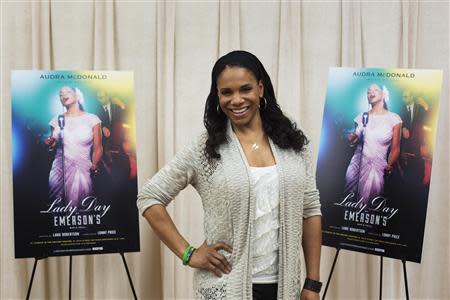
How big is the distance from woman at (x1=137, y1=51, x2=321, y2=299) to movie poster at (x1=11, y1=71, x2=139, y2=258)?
0.93 metres

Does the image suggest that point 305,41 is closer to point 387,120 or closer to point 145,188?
point 387,120

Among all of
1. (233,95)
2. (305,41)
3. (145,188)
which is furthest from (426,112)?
(145,188)

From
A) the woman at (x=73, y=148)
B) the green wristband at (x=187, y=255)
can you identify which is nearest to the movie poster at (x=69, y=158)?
the woman at (x=73, y=148)

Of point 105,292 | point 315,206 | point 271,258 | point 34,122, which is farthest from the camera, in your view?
point 105,292

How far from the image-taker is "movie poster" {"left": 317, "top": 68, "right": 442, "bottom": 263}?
2740 millimetres

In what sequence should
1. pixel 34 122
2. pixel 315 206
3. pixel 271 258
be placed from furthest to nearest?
1. pixel 34 122
2. pixel 315 206
3. pixel 271 258

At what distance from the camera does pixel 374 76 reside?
279cm

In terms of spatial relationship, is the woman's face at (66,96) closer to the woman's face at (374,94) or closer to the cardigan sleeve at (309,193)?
the cardigan sleeve at (309,193)

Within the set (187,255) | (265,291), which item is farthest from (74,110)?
(265,291)

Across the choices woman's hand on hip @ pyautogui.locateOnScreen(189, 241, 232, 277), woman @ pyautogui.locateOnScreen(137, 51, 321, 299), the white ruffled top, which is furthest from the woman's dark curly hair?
woman's hand on hip @ pyautogui.locateOnScreen(189, 241, 232, 277)

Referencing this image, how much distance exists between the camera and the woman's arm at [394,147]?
2764mm

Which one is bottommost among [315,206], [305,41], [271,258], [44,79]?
[271,258]

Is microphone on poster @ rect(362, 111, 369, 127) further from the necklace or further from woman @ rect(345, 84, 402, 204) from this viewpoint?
the necklace

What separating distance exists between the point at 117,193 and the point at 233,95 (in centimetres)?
126
